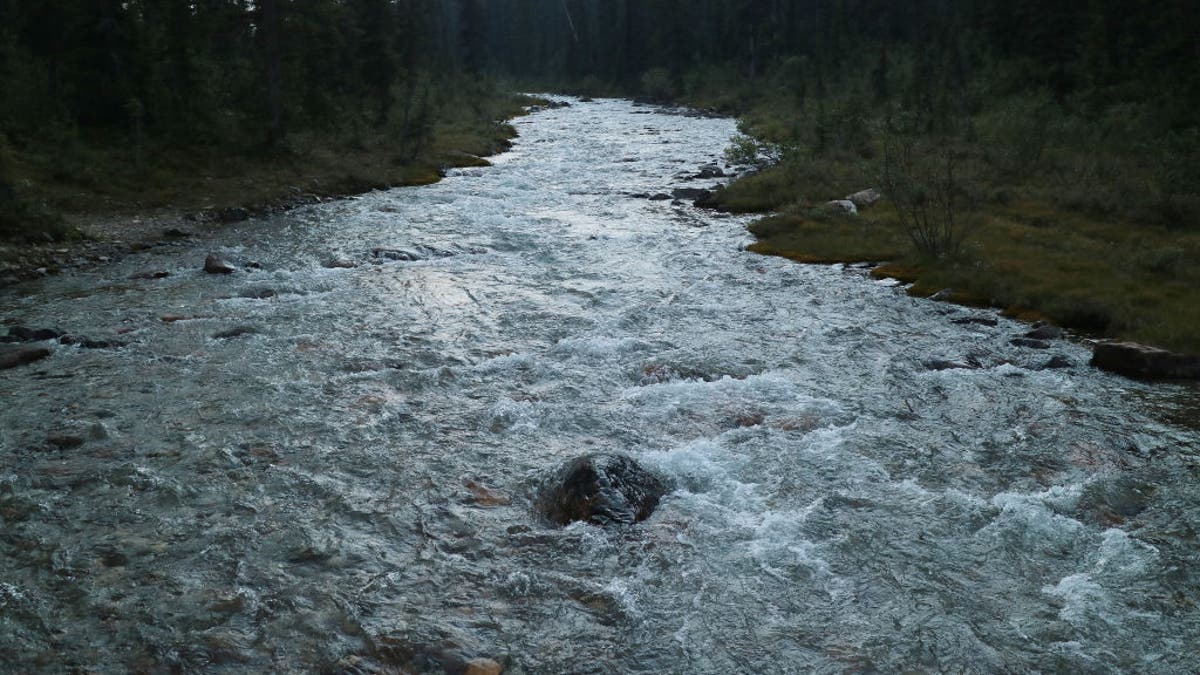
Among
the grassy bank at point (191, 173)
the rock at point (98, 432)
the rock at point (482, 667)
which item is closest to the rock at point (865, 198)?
the grassy bank at point (191, 173)

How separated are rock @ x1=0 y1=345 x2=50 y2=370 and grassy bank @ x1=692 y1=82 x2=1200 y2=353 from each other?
15.8 meters

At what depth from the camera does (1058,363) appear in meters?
13.3

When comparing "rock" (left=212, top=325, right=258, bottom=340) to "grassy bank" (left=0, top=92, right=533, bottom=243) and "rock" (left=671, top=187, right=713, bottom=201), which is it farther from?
"rock" (left=671, top=187, right=713, bottom=201)

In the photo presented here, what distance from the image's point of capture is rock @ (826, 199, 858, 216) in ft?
82.1

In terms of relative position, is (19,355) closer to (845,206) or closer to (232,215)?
(232,215)

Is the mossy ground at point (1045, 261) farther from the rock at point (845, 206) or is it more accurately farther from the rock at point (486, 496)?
the rock at point (486, 496)

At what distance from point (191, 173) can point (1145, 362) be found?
2874 cm

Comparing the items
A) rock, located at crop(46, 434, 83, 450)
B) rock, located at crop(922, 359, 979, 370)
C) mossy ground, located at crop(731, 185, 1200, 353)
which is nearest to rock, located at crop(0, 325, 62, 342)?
rock, located at crop(46, 434, 83, 450)

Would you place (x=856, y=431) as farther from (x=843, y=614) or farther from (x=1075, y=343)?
(x=1075, y=343)

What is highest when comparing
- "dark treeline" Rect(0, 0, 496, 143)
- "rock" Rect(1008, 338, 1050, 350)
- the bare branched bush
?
"dark treeline" Rect(0, 0, 496, 143)

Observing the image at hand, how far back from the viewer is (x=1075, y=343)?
14422mm

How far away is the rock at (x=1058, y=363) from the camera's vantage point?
43.2ft

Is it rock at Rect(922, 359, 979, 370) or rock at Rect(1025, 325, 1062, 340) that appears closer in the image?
rock at Rect(922, 359, 979, 370)

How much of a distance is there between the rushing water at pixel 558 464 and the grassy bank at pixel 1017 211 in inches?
75.8
